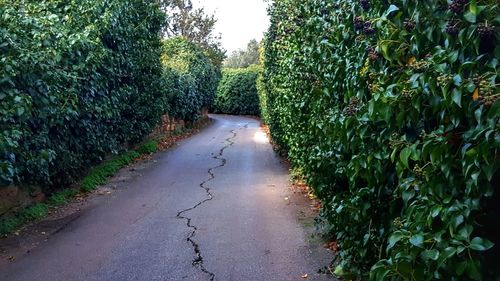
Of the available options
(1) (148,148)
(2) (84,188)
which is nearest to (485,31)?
(2) (84,188)

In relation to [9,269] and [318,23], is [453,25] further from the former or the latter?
[9,269]

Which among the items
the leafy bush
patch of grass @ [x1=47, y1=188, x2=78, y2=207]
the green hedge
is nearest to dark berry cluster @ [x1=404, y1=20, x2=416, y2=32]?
the leafy bush

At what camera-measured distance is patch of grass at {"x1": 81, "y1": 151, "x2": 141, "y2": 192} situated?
29.7ft

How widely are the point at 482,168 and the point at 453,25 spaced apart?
0.71 m

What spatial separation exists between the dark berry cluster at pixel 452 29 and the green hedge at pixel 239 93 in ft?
110

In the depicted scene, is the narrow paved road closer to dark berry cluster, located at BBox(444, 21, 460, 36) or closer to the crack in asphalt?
the crack in asphalt

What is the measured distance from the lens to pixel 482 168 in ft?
6.09

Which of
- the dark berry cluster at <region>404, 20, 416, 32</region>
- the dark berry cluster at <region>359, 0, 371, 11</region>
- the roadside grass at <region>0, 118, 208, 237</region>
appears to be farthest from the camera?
the roadside grass at <region>0, 118, 208, 237</region>

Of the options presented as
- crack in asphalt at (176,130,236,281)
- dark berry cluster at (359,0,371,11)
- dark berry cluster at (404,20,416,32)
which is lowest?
crack in asphalt at (176,130,236,281)

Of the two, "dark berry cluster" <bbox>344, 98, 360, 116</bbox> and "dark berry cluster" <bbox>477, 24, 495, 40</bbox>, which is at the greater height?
"dark berry cluster" <bbox>477, 24, 495, 40</bbox>

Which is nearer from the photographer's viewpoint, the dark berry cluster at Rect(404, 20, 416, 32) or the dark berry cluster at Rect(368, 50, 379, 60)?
the dark berry cluster at Rect(404, 20, 416, 32)

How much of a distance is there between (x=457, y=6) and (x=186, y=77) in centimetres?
1883

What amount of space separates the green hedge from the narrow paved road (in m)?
26.6

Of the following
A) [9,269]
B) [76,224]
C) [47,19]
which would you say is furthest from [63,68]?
[9,269]
